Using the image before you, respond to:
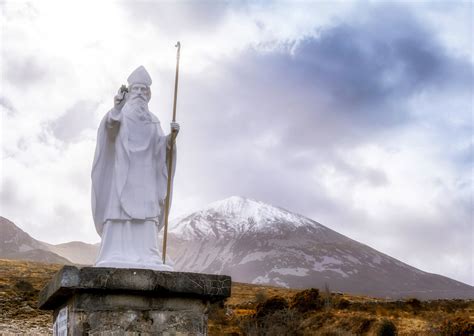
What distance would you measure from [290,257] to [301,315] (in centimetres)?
10782

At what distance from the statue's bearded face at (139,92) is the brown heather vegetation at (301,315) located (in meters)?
16.3

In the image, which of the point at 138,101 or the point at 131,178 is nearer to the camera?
the point at 131,178

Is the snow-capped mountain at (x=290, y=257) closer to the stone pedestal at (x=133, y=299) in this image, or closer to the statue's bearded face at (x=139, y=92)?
the statue's bearded face at (x=139, y=92)

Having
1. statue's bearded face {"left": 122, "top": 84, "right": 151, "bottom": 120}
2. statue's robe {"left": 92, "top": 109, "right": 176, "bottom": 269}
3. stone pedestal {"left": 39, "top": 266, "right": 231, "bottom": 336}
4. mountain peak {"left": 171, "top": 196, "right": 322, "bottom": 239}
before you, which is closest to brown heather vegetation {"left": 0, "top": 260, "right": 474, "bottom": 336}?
statue's robe {"left": 92, "top": 109, "right": 176, "bottom": 269}

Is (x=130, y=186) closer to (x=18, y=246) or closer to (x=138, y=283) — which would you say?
(x=138, y=283)

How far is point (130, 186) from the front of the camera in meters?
8.12

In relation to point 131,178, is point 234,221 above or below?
above

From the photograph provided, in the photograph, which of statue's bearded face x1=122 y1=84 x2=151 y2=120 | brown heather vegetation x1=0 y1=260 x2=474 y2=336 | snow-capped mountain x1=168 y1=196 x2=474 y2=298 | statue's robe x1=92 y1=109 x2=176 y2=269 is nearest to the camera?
statue's robe x1=92 y1=109 x2=176 y2=269

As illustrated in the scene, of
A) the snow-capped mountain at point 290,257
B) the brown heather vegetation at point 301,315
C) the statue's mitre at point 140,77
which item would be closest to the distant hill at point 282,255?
the snow-capped mountain at point 290,257

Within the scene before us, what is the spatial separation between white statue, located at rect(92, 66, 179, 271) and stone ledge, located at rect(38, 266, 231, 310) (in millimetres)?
581

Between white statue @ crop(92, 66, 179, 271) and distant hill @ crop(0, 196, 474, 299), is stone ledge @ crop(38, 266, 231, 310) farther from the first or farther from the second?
distant hill @ crop(0, 196, 474, 299)

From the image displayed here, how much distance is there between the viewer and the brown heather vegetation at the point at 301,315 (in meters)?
25.0

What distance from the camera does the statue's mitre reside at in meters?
8.71

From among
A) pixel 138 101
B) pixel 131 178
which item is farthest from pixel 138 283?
pixel 138 101
